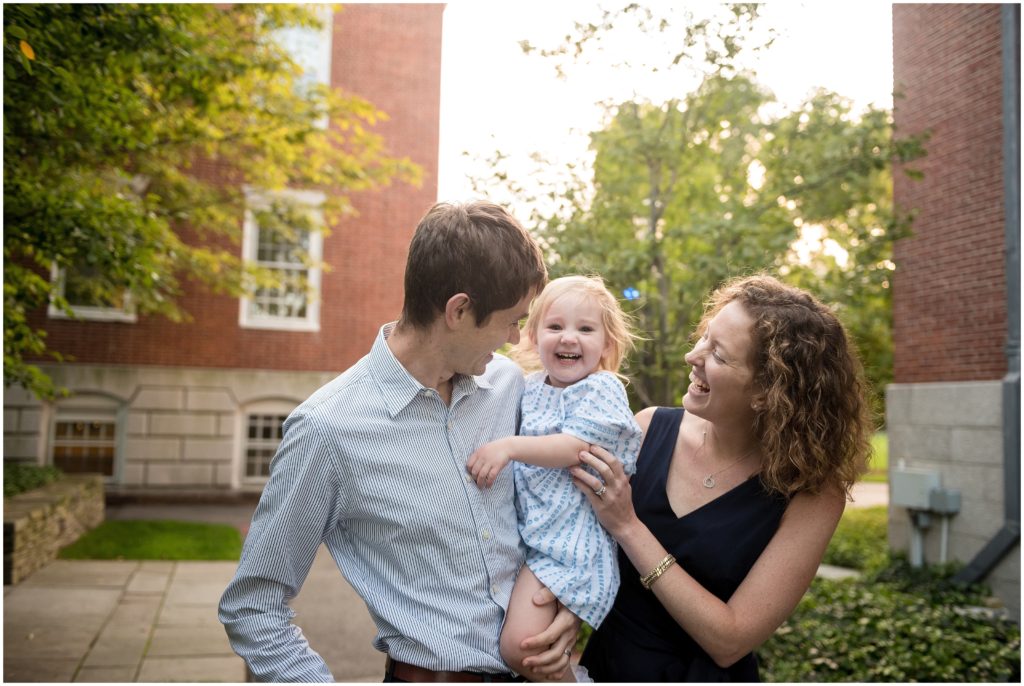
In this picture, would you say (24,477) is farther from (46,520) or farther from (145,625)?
(145,625)

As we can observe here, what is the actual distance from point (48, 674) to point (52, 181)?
342 cm

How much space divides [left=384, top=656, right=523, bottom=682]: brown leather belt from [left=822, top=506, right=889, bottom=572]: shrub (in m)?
7.14

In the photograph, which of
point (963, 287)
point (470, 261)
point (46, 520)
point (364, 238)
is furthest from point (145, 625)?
point (364, 238)

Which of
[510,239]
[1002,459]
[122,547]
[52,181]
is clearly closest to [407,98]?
[122,547]

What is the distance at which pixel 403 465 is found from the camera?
2.11 meters

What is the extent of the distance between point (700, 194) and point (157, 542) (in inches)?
322

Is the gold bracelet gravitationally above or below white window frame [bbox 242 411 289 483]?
above

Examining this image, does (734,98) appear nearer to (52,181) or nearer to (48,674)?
(52,181)

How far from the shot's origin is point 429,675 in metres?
2.13

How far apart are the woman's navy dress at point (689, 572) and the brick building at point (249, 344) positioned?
12170mm

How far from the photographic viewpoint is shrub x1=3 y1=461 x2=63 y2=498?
10.4m

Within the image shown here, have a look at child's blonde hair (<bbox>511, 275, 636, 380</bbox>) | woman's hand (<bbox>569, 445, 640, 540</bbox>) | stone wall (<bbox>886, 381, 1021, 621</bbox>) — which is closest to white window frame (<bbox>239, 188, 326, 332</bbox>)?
stone wall (<bbox>886, 381, 1021, 621</bbox>)

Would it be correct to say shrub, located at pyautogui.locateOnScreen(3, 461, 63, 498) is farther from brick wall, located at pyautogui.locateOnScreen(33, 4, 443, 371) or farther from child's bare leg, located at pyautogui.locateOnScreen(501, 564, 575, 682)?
child's bare leg, located at pyautogui.locateOnScreen(501, 564, 575, 682)

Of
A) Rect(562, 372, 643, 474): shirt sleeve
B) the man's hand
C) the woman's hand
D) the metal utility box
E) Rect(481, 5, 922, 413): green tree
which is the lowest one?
the metal utility box
